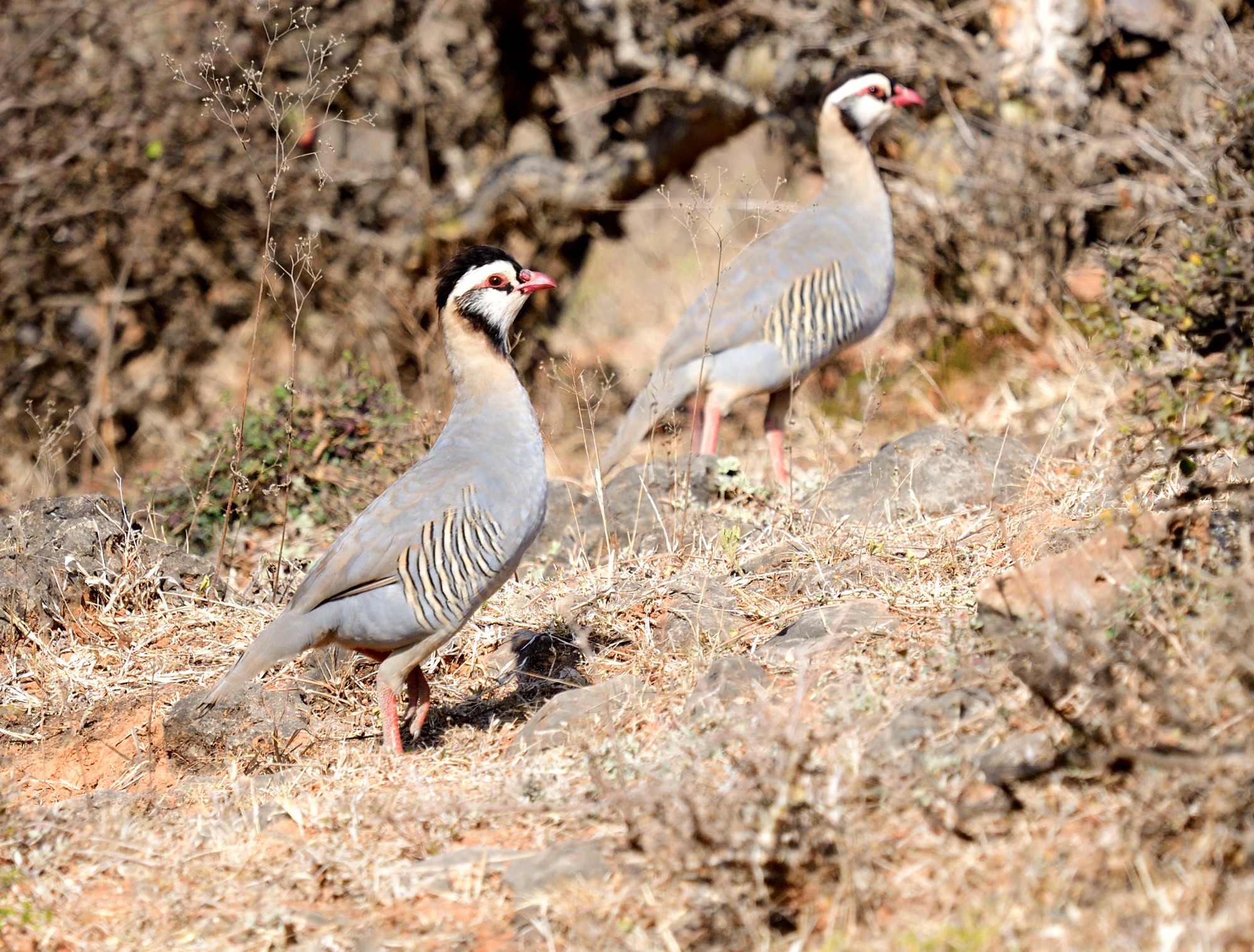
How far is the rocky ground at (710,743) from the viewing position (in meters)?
3.25

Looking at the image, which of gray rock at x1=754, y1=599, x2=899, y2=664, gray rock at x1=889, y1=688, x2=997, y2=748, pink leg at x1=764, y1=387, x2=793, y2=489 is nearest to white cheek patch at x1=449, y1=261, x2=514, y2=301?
gray rock at x1=754, y1=599, x2=899, y2=664

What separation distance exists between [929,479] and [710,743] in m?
2.80

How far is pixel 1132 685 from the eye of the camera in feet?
12.3

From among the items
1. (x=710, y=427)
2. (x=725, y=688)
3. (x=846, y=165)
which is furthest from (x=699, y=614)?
(x=846, y=165)

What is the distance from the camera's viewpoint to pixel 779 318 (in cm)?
790

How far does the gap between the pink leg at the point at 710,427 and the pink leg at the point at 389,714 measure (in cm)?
343

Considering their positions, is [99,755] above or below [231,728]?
below

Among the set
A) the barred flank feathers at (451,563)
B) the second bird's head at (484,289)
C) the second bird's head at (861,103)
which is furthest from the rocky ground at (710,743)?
the second bird's head at (861,103)

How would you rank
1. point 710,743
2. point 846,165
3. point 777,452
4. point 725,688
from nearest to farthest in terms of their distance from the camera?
point 710,743 → point 725,688 → point 777,452 → point 846,165

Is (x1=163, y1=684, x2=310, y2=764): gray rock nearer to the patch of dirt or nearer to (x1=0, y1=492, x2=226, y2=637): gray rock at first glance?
Result: the patch of dirt

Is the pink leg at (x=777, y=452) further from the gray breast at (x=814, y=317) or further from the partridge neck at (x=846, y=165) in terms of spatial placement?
the partridge neck at (x=846, y=165)

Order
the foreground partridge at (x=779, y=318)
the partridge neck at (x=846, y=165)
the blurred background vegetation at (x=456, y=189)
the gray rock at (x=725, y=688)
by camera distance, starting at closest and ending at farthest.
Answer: the gray rock at (x=725, y=688)
the foreground partridge at (x=779, y=318)
the partridge neck at (x=846, y=165)
the blurred background vegetation at (x=456, y=189)

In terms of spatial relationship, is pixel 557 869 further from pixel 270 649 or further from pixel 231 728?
pixel 231 728

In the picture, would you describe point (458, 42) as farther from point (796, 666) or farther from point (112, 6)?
point (796, 666)
